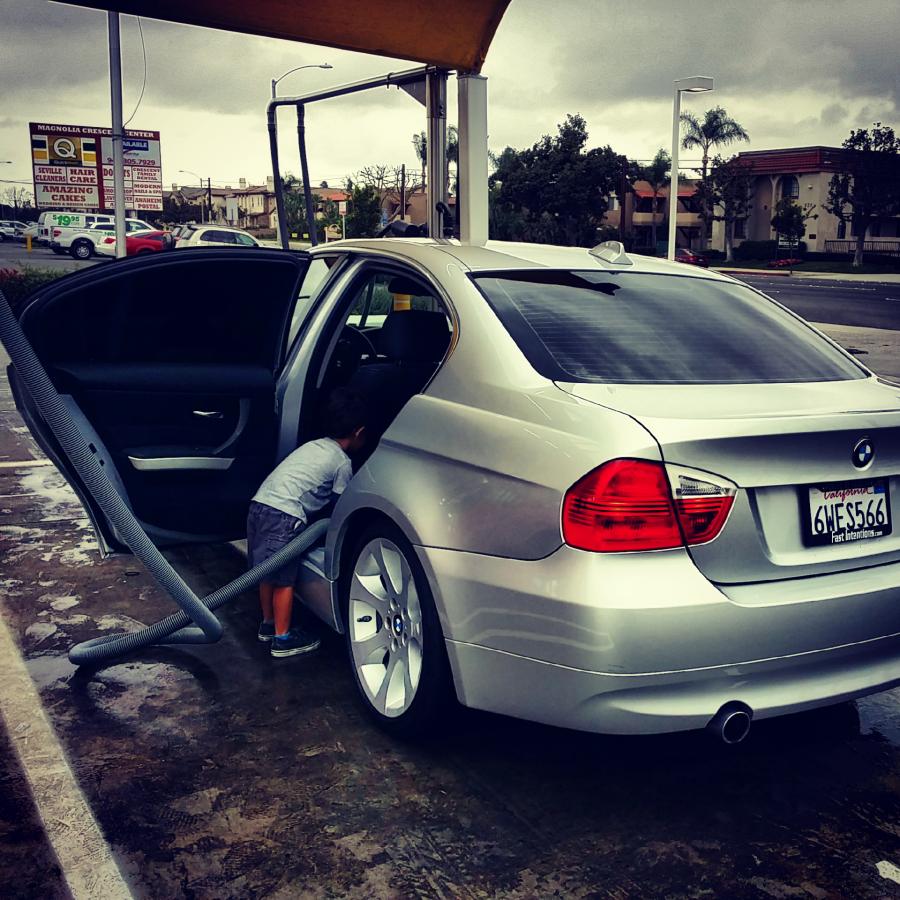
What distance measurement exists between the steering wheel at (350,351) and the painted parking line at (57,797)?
1.89m

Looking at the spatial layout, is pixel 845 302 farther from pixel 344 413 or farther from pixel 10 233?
pixel 10 233

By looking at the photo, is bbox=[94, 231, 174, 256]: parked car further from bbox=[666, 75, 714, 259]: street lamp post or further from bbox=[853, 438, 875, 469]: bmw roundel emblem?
bbox=[853, 438, 875, 469]: bmw roundel emblem

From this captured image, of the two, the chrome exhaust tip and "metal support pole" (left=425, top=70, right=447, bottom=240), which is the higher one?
"metal support pole" (left=425, top=70, right=447, bottom=240)

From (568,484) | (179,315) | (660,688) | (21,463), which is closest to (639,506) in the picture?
(568,484)

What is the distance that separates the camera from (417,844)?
2914 mm

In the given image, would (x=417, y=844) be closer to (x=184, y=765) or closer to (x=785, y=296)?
(x=184, y=765)

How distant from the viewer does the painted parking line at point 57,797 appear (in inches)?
107

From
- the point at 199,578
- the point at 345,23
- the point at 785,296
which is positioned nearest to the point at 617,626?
the point at 199,578

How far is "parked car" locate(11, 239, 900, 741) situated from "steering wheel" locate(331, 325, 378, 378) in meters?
0.43

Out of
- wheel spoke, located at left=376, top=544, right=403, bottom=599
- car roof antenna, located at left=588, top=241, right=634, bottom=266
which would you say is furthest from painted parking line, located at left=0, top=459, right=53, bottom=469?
car roof antenna, located at left=588, top=241, right=634, bottom=266

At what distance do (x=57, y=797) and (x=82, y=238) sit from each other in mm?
48246

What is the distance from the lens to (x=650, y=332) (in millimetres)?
3492

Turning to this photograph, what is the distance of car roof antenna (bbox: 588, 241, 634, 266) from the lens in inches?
159

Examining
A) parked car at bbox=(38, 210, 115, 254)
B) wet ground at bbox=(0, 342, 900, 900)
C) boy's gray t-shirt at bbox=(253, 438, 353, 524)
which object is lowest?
wet ground at bbox=(0, 342, 900, 900)
